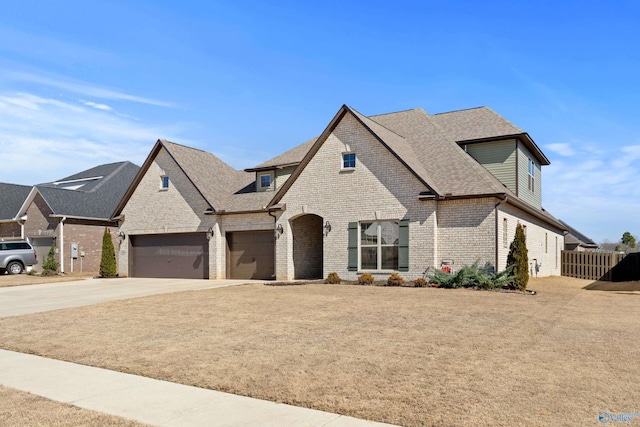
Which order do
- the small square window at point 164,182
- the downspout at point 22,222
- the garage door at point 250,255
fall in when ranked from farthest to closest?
the downspout at point 22,222 → the small square window at point 164,182 → the garage door at point 250,255

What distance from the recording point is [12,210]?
118 feet

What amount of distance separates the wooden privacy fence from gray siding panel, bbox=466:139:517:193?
8939 mm

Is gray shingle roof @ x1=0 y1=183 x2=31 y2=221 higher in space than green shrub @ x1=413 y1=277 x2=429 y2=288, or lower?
higher

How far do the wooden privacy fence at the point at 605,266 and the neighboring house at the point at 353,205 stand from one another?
1.24 metres

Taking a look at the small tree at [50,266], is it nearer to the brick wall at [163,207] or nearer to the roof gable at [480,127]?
the brick wall at [163,207]

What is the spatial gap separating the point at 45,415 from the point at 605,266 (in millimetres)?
27730

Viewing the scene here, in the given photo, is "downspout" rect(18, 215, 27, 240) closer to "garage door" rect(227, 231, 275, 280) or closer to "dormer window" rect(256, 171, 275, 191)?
"garage door" rect(227, 231, 275, 280)

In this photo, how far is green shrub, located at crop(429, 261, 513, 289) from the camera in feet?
54.4

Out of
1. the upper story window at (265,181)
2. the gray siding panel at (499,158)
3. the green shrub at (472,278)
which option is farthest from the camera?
the upper story window at (265,181)

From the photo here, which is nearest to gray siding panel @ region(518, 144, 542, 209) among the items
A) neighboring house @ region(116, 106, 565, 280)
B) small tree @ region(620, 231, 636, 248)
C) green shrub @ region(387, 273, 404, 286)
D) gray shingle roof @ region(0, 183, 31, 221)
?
neighboring house @ region(116, 106, 565, 280)

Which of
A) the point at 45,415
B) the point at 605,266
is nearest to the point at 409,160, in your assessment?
the point at 605,266

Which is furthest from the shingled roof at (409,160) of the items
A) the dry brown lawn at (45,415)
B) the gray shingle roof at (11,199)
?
the dry brown lawn at (45,415)

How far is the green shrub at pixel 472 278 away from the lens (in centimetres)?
1659

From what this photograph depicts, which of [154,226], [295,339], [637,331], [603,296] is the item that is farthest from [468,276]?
[154,226]
